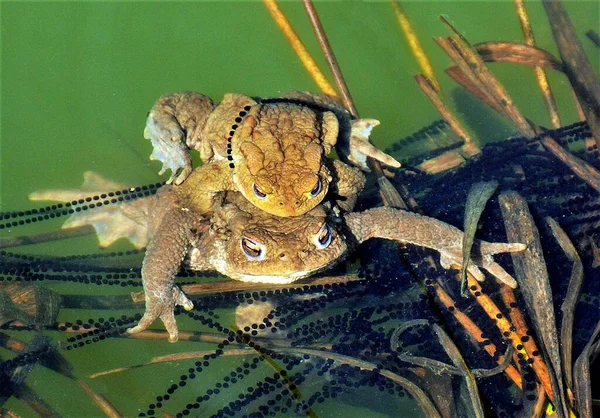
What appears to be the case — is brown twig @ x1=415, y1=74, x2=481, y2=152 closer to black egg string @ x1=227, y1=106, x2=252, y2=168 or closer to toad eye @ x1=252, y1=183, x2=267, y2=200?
black egg string @ x1=227, y1=106, x2=252, y2=168

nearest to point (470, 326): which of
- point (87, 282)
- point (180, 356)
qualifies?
point (180, 356)

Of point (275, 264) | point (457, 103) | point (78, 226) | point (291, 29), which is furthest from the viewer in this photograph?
point (457, 103)

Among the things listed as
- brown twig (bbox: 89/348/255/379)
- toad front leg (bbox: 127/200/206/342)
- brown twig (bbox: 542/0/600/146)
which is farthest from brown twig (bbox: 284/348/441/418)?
brown twig (bbox: 542/0/600/146)

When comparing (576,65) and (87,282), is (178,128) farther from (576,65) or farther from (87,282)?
(576,65)

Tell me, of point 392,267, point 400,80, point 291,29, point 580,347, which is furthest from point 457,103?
point 580,347

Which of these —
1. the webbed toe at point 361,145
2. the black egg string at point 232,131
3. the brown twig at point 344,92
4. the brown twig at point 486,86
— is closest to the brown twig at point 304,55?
the brown twig at point 344,92

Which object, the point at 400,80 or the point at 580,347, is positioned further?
the point at 400,80

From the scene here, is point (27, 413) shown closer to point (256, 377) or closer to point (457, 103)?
point (256, 377)
